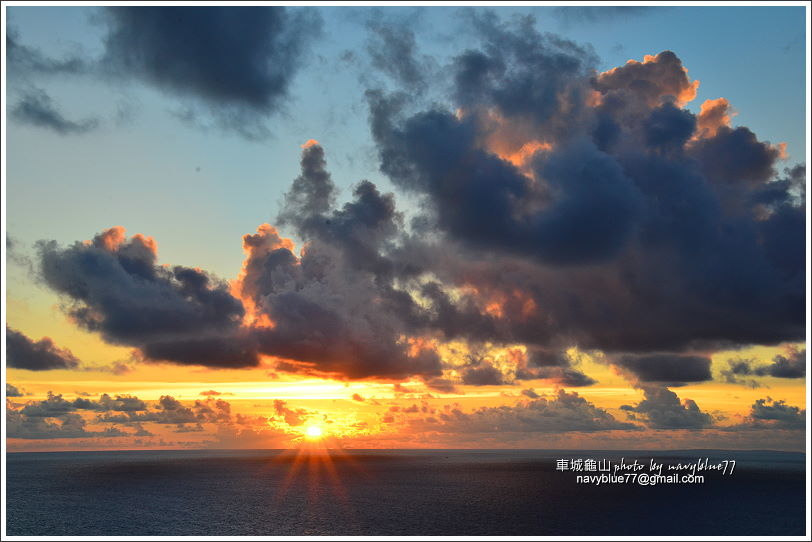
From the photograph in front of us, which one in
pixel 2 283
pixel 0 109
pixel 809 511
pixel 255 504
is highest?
pixel 0 109

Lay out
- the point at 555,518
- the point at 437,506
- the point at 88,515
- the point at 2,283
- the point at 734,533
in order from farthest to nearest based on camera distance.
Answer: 1. the point at 437,506
2. the point at 88,515
3. the point at 555,518
4. the point at 734,533
5. the point at 2,283

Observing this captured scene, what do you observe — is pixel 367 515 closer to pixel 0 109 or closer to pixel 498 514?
pixel 498 514

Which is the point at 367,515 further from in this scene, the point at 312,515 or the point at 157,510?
the point at 157,510

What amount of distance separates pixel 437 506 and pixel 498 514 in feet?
88.4

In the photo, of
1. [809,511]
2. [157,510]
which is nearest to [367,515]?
[157,510]

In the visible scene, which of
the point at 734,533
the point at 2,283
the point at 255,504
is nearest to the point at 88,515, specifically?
the point at 255,504

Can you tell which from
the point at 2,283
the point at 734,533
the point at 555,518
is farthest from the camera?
the point at 555,518

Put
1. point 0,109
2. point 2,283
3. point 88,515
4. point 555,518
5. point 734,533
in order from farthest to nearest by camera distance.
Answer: point 88,515 → point 555,518 → point 734,533 → point 2,283 → point 0,109

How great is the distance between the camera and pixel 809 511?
2677 inches

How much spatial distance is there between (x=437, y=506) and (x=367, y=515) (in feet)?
98.2

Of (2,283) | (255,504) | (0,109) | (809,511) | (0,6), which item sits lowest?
(255,504)

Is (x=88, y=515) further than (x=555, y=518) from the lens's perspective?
Yes

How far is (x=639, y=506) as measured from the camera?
188750 mm

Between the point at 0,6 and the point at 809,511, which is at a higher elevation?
the point at 0,6
